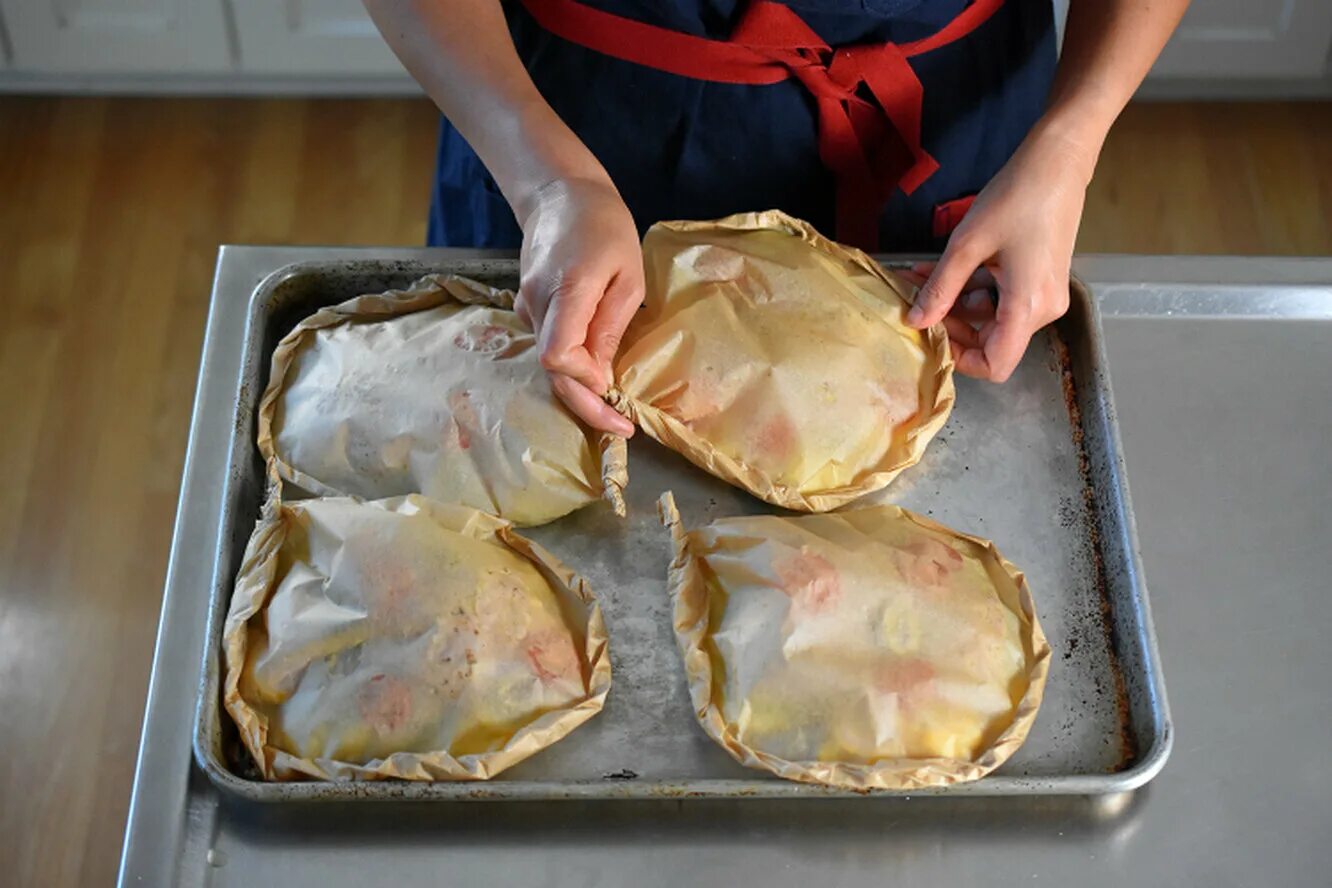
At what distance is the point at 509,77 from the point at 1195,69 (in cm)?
137

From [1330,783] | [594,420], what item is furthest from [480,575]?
[1330,783]

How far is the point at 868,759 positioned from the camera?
72 cm

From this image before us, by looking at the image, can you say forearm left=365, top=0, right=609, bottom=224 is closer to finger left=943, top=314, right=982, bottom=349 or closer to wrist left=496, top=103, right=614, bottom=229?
wrist left=496, top=103, right=614, bottom=229

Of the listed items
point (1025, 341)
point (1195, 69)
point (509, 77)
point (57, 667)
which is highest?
point (509, 77)

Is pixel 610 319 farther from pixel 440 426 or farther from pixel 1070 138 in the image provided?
pixel 1070 138

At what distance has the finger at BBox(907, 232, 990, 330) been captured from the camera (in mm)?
850

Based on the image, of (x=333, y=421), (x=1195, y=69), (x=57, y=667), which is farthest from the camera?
(x=1195, y=69)

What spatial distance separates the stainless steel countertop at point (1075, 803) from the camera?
0.72 meters

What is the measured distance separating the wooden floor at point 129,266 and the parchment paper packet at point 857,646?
97cm

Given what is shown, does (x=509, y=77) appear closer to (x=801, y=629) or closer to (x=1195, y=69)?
(x=801, y=629)

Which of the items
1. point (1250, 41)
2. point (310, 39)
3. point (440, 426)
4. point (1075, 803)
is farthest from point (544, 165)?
point (1250, 41)

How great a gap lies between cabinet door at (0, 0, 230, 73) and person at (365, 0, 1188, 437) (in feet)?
3.20

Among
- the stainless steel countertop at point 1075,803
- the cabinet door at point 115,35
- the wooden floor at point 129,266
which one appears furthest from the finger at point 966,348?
the cabinet door at point 115,35

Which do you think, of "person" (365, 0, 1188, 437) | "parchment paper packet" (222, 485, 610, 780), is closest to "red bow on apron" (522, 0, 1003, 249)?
"person" (365, 0, 1188, 437)
